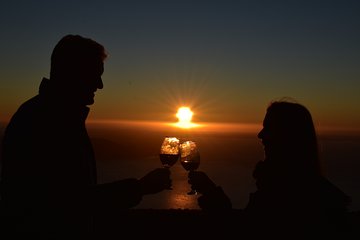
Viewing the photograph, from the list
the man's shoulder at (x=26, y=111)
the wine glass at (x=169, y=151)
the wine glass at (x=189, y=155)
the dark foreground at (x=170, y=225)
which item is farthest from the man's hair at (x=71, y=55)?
the dark foreground at (x=170, y=225)

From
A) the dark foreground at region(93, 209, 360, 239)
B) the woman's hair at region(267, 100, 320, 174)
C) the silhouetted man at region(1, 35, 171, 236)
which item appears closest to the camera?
the silhouetted man at region(1, 35, 171, 236)

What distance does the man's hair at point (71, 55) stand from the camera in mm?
2873

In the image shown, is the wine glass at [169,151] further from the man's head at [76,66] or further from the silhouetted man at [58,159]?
the man's head at [76,66]

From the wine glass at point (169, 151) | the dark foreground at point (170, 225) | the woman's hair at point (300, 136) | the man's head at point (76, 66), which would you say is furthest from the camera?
the dark foreground at point (170, 225)

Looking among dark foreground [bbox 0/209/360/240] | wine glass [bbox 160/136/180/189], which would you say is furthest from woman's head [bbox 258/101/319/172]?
wine glass [bbox 160/136/180/189]

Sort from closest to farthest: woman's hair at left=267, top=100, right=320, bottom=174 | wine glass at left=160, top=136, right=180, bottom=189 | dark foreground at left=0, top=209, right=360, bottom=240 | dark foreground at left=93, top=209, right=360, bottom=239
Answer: dark foreground at left=0, top=209, right=360, bottom=240, woman's hair at left=267, top=100, right=320, bottom=174, wine glass at left=160, top=136, right=180, bottom=189, dark foreground at left=93, top=209, right=360, bottom=239

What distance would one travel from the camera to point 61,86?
286 cm

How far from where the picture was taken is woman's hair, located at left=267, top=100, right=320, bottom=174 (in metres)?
3.82

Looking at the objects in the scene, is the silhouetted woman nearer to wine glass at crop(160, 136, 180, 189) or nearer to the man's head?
wine glass at crop(160, 136, 180, 189)

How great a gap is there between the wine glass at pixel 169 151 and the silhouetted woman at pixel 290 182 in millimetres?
299

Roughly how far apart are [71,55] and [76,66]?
85mm

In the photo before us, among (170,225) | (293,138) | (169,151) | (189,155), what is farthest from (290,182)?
(170,225)

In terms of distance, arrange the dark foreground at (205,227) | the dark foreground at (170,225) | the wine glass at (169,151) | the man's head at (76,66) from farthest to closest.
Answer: the dark foreground at (170,225), the wine glass at (169,151), the dark foreground at (205,227), the man's head at (76,66)

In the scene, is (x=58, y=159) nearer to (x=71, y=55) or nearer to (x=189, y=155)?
(x=71, y=55)
